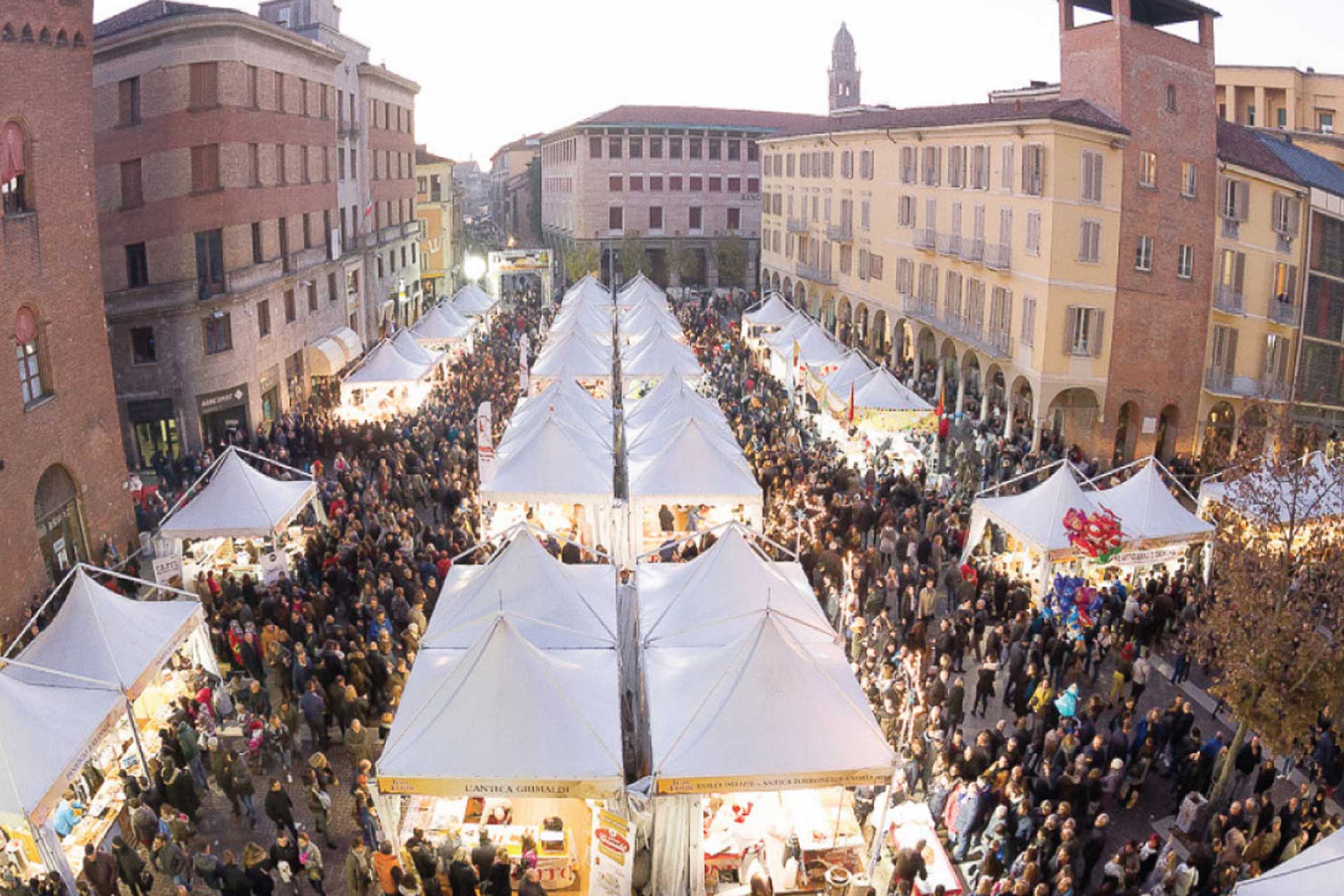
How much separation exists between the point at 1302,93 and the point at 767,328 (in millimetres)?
21380

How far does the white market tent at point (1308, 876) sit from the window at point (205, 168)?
89.2 ft

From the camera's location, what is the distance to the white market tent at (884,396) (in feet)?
81.7

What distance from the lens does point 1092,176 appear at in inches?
1088

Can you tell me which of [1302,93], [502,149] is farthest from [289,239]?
[502,149]

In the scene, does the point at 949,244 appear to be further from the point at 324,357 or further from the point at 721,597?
the point at 721,597

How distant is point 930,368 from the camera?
39406 mm

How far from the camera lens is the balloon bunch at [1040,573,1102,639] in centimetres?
1648

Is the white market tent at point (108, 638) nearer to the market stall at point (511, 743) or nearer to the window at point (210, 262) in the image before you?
the market stall at point (511, 743)

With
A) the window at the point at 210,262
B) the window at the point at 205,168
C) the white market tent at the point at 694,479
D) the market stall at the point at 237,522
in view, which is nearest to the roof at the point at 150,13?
the window at the point at 205,168

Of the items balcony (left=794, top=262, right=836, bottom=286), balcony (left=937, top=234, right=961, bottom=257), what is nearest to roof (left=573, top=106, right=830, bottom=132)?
balcony (left=794, top=262, right=836, bottom=286)

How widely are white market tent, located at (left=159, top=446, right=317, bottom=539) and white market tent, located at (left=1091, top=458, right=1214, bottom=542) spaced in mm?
14151

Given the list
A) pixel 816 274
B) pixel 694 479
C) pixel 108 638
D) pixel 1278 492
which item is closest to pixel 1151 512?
pixel 1278 492

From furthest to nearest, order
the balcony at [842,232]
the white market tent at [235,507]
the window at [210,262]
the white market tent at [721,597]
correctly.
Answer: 1. the balcony at [842,232]
2. the window at [210,262]
3. the white market tent at [235,507]
4. the white market tent at [721,597]

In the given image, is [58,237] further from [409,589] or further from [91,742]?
[91,742]
